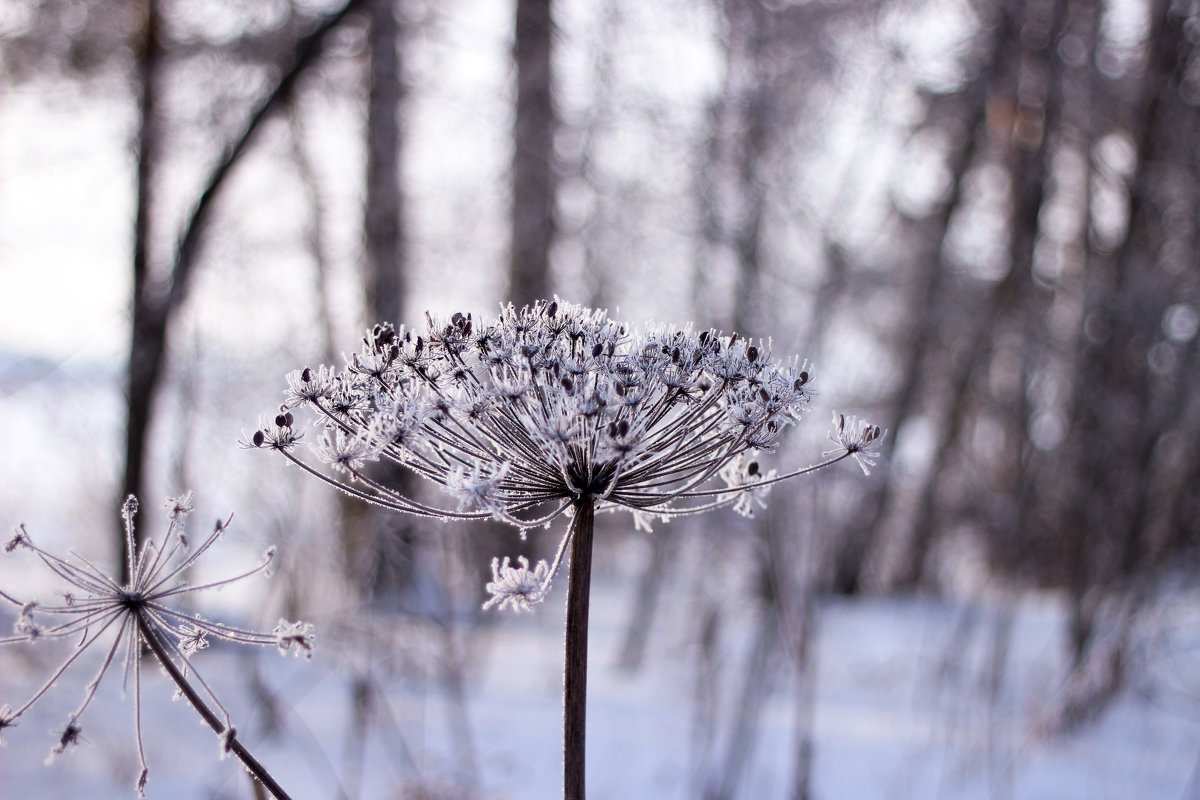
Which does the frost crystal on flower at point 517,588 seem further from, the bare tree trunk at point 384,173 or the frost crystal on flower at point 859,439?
the bare tree trunk at point 384,173

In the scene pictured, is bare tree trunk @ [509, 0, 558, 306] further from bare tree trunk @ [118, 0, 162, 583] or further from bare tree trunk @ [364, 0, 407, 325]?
bare tree trunk @ [118, 0, 162, 583]

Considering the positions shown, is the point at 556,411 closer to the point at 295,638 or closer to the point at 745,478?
the point at 745,478

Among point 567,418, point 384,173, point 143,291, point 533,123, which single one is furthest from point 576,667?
point 143,291

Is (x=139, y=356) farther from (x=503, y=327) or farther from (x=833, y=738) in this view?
(x=503, y=327)

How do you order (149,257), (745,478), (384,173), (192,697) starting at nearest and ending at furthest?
(192,697) < (745,478) < (384,173) < (149,257)

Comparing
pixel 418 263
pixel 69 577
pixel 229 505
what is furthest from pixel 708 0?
pixel 69 577

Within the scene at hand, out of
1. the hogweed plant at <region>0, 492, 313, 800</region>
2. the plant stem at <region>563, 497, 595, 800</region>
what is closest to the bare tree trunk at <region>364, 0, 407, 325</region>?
the hogweed plant at <region>0, 492, 313, 800</region>
